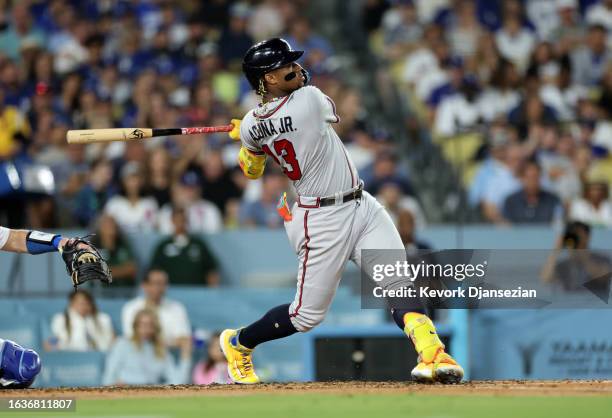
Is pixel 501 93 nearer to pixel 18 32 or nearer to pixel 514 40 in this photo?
pixel 514 40

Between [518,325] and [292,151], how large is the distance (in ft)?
11.2

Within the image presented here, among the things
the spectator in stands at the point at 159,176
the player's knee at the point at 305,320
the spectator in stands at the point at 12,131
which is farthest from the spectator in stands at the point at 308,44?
the player's knee at the point at 305,320

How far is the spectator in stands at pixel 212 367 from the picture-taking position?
34.7 ft

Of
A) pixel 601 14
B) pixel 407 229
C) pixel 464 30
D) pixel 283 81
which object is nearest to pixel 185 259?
pixel 407 229

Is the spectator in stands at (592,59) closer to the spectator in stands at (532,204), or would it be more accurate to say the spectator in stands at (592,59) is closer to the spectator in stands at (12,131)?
the spectator in stands at (532,204)

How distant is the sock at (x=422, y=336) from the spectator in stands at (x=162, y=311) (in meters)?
3.57

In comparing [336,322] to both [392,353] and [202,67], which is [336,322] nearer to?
[392,353]

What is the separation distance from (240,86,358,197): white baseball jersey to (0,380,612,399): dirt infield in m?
1.18

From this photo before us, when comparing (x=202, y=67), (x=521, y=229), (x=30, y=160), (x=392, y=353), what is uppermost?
(x=202, y=67)

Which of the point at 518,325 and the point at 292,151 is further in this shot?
the point at 518,325

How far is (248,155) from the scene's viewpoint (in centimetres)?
793

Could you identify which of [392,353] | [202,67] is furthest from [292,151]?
[202,67]

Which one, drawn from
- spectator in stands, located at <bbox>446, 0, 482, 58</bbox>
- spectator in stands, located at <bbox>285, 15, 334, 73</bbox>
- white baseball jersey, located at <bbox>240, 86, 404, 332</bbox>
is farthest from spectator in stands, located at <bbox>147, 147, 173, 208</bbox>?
white baseball jersey, located at <bbox>240, 86, 404, 332</bbox>

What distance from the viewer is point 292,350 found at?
35.6 ft
